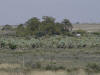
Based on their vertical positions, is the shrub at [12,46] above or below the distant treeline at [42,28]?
below

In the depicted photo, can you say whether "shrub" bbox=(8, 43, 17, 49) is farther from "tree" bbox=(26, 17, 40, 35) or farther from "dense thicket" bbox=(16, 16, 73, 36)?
"tree" bbox=(26, 17, 40, 35)

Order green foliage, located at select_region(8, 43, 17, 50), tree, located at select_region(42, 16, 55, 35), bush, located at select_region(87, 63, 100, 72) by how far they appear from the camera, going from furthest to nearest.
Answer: tree, located at select_region(42, 16, 55, 35) → green foliage, located at select_region(8, 43, 17, 50) → bush, located at select_region(87, 63, 100, 72)

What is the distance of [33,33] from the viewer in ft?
269

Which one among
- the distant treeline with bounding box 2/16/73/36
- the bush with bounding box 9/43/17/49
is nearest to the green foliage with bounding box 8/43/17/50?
the bush with bounding box 9/43/17/49

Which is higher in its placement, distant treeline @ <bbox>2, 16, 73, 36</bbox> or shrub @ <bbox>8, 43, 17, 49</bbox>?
distant treeline @ <bbox>2, 16, 73, 36</bbox>

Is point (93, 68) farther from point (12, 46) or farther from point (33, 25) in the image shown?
point (33, 25)

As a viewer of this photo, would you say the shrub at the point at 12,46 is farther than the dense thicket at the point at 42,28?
No

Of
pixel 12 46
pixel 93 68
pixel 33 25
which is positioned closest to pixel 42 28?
pixel 33 25

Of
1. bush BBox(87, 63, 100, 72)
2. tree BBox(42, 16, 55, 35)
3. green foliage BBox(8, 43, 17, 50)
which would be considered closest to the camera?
bush BBox(87, 63, 100, 72)

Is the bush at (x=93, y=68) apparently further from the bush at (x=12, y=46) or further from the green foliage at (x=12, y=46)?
the bush at (x=12, y=46)

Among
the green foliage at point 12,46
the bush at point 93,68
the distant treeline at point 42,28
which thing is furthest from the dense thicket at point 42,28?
the bush at point 93,68

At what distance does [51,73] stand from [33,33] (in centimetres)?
6516

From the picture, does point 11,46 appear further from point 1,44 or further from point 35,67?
point 35,67

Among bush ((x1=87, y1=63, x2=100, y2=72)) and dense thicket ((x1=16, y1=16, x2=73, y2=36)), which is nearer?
bush ((x1=87, y1=63, x2=100, y2=72))
